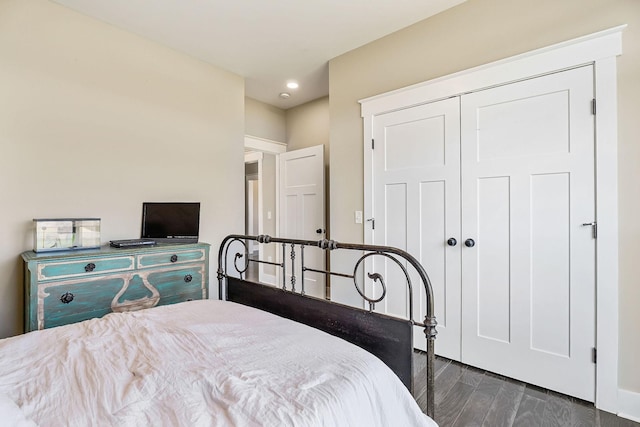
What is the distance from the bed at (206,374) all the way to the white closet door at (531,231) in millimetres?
1298

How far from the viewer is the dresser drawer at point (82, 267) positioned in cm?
197

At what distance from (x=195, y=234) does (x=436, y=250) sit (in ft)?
7.17

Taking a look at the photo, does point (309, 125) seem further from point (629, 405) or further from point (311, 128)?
point (629, 405)

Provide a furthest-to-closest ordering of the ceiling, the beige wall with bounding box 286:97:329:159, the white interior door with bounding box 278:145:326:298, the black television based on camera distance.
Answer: the beige wall with bounding box 286:97:329:159 < the white interior door with bounding box 278:145:326:298 < the black television < the ceiling

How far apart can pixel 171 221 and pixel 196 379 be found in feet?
7.40

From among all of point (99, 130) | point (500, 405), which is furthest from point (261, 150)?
point (500, 405)

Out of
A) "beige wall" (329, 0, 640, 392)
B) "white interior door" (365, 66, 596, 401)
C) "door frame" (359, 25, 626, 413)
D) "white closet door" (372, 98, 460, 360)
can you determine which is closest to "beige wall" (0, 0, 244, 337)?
"beige wall" (329, 0, 640, 392)

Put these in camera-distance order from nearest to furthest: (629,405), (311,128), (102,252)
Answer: (629,405), (102,252), (311,128)

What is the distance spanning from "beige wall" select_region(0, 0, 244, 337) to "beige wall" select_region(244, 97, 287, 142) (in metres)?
0.66

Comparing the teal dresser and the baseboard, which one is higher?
the teal dresser

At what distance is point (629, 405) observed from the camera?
1.78 m

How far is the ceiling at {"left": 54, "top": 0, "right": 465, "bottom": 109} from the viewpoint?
7.79 feet

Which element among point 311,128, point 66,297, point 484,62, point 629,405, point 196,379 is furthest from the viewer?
point 311,128

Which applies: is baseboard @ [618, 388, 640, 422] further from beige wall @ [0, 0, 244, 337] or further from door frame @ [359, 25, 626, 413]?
beige wall @ [0, 0, 244, 337]
